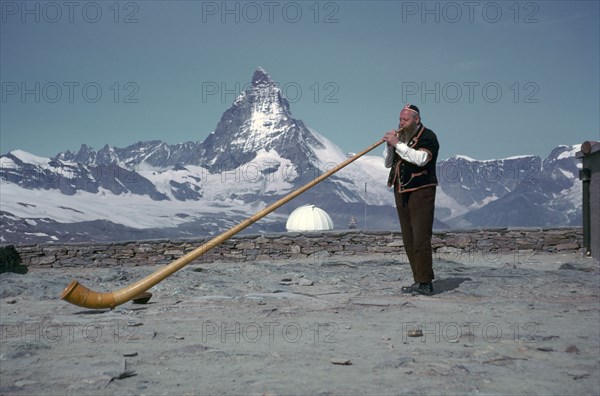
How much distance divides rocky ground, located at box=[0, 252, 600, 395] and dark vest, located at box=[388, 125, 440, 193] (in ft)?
3.78

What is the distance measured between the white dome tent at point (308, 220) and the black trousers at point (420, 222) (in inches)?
967

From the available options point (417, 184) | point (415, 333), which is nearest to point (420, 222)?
point (417, 184)

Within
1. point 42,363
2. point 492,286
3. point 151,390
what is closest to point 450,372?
point 151,390

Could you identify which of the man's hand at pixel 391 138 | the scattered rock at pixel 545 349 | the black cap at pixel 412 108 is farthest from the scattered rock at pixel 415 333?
the black cap at pixel 412 108

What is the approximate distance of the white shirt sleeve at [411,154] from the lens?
601 cm

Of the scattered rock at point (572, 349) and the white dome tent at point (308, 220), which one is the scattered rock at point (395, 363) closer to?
the scattered rock at point (572, 349)

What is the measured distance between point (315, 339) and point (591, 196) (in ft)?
34.0

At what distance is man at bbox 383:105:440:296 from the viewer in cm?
617

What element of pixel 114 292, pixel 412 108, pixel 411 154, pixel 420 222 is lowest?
pixel 114 292

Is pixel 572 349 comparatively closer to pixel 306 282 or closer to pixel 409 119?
pixel 409 119

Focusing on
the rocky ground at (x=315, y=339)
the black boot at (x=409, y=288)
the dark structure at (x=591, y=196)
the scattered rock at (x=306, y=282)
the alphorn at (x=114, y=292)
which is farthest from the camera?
the dark structure at (x=591, y=196)

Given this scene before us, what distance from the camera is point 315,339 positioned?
14.3ft

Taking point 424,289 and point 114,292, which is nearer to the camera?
point 114,292

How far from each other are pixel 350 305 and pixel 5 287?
446 centimetres
